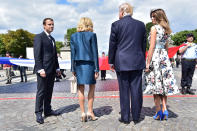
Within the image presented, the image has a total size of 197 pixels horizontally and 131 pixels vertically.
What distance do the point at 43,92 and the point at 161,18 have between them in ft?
9.06

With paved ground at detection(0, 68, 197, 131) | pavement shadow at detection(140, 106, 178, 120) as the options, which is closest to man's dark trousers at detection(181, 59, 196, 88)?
paved ground at detection(0, 68, 197, 131)

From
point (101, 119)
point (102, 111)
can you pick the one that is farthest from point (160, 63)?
point (102, 111)

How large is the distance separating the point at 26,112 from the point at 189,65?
527 cm

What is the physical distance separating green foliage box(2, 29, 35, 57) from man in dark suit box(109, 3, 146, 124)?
212 ft

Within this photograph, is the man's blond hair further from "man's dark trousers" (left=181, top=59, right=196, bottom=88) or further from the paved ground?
"man's dark trousers" (left=181, top=59, right=196, bottom=88)

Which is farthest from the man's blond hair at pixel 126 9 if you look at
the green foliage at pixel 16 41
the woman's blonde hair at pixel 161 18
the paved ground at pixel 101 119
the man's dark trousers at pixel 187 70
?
the green foliage at pixel 16 41

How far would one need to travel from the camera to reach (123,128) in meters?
3.33

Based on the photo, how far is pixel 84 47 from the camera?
356cm

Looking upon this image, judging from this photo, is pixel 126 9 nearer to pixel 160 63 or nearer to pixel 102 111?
pixel 160 63

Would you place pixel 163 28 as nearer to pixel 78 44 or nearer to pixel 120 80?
pixel 120 80

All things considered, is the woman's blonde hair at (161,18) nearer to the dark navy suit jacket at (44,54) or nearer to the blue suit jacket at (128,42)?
the blue suit jacket at (128,42)

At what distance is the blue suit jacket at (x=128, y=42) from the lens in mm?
3375

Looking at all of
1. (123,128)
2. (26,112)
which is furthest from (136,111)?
(26,112)

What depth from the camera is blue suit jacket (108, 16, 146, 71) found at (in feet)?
11.1
